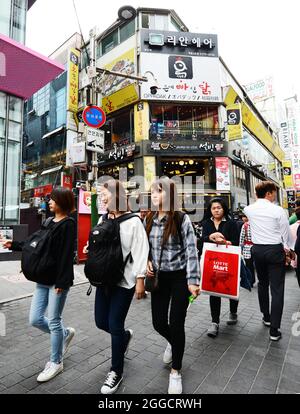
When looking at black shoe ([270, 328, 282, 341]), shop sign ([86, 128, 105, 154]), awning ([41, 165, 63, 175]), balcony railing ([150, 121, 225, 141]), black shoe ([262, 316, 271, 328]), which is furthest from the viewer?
awning ([41, 165, 63, 175])

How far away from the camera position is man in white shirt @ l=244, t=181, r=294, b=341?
337 centimetres

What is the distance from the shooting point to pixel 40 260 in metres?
2.51

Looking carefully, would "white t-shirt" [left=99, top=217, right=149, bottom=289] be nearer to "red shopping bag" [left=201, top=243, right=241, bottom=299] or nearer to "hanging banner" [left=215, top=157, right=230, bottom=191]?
"red shopping bag" [left=201, top=243, right=241, bottom=299]

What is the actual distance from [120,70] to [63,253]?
69.6 ft

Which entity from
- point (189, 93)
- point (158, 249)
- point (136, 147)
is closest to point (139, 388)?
→ point (158, 249)

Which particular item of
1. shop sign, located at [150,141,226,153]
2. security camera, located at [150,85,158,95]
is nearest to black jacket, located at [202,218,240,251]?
shop sign, located at [150,141,226,153]

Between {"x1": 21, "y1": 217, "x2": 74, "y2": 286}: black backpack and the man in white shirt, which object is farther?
the man in white shirt

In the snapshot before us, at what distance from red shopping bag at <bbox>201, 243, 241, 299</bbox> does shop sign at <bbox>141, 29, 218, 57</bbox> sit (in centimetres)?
1984

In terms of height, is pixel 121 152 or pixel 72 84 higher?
pixel 72 84

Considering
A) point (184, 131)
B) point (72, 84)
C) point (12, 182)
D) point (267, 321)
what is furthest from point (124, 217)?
point (184, 131)

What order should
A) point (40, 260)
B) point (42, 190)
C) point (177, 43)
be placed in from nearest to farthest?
point (40, 260)
point (177, 43)
point (42, 190)

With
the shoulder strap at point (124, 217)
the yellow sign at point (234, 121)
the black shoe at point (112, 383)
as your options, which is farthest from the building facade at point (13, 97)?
the yellow sign at point (234, 121)

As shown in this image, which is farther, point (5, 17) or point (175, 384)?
point (5, 17)

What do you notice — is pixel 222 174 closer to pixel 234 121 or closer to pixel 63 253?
pixel 234 121
